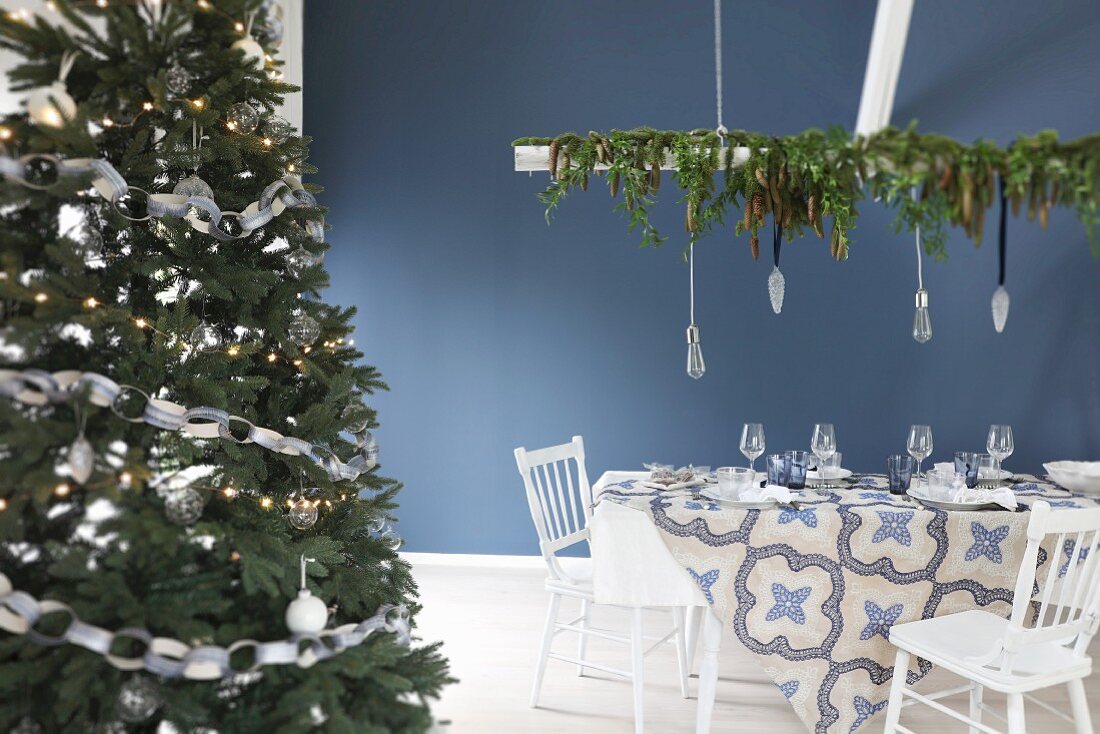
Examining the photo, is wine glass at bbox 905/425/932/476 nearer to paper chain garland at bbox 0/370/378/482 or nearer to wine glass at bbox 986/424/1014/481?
wine glass at bbox 986/424/1014/481

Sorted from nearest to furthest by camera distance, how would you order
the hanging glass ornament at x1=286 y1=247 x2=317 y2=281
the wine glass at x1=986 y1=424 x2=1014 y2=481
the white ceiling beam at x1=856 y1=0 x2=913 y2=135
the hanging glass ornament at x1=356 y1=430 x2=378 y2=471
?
the white ceiling beam at x1=856 y1=0 x2=913 y2=135 < the hanging glass ornament at x1=286 y1=247 x2=317 y2=281 < the hanging glass ornament at x1=356 y1=430 x2=378 y2=471 < the wine glass at x1=986 y1=424 x2=1014 y2=481

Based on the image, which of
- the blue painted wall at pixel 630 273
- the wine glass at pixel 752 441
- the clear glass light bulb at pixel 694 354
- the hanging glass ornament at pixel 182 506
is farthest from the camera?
the blue painted wall at pixel 630 273

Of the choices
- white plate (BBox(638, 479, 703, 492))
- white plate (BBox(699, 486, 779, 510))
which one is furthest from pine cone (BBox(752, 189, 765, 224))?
white plate (BBox(638, 479, 703, 492))

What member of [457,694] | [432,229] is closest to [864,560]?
[457,694]

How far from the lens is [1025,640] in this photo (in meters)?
2.01

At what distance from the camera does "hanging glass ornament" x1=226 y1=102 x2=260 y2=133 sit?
164 cm

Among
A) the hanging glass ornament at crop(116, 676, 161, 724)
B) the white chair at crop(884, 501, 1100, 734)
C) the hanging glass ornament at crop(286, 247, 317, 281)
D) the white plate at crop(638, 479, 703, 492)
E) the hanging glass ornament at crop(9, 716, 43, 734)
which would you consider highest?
the hanging glass ornament at crop(286, 247, 317, 281)

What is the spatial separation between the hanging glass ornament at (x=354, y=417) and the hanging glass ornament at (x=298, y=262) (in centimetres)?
30

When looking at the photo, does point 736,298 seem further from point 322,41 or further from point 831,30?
point 322,41

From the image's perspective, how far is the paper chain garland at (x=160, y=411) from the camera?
1.28m

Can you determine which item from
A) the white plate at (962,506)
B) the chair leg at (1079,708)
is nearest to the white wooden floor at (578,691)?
the chair leg at (1079,708)

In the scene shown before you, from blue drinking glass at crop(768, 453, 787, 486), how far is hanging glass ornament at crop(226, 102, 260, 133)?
6.25 ft

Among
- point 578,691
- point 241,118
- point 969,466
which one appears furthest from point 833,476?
point 241,118

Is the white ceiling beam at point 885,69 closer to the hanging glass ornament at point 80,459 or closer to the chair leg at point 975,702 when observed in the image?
the hanging glass ornament at point 80,459
